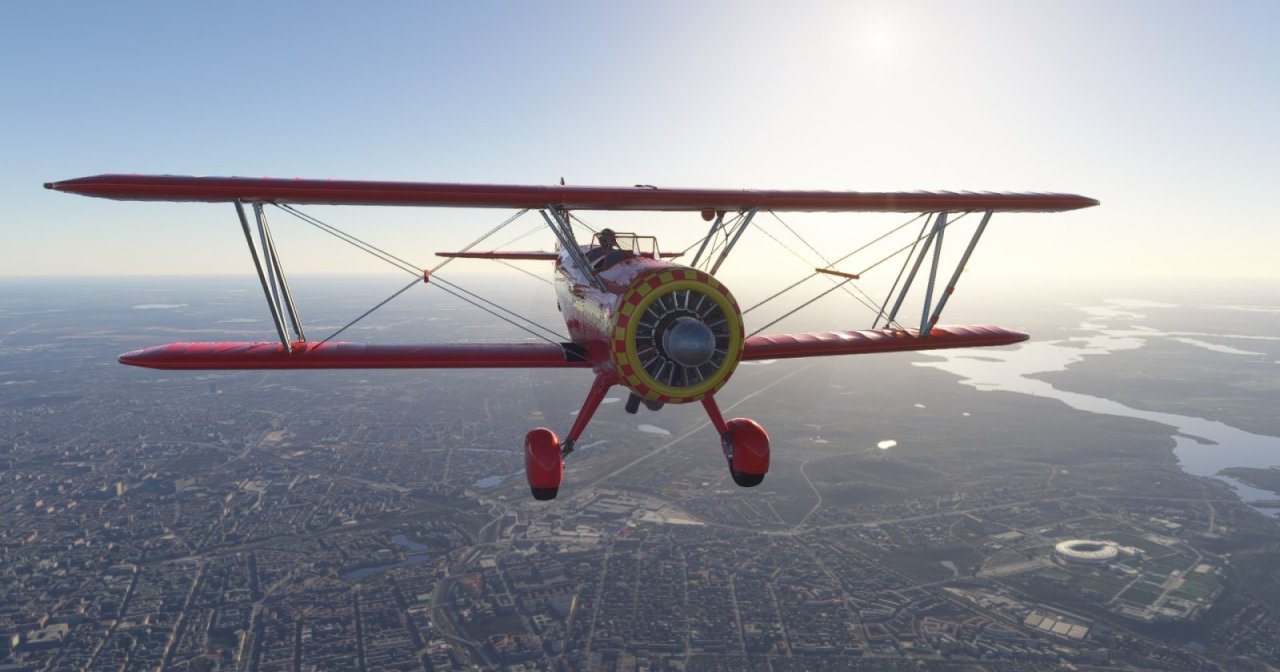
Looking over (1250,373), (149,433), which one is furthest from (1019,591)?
(1250,373)

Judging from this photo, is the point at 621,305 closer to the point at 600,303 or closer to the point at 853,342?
the point at 600,303

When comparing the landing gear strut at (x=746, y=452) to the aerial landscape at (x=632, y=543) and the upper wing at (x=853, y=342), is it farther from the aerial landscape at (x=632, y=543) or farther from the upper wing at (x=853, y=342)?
the aerial landscape at (x=632, y=543)

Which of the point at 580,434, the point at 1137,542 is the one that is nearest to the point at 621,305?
the point at 580,434

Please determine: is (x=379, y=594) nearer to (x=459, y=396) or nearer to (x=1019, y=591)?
(x=1019, y=591)

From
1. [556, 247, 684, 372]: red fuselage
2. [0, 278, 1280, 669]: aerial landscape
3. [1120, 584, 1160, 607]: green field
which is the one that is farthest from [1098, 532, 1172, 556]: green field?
[556, 247, 684, 372]: red fuselage

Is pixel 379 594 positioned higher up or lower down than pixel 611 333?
lower down
